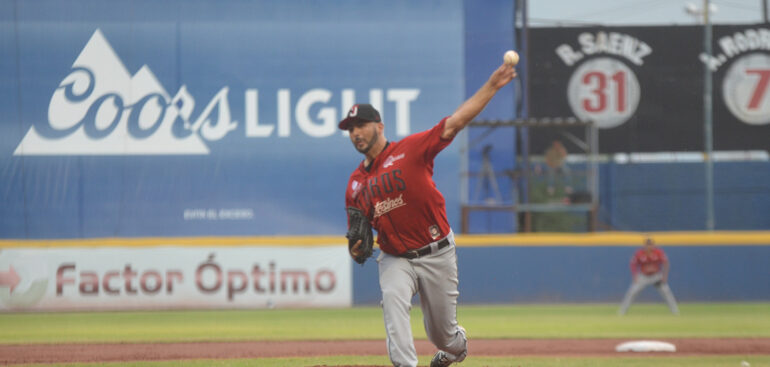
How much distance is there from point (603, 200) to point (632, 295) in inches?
204

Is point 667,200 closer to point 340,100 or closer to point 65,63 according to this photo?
point 340,100

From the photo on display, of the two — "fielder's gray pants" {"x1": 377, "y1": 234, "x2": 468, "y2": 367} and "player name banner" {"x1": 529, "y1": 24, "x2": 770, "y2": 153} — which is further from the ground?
"player name banner" {"x1": 529, "y1": 24, "x2": 770, "y2": 153}

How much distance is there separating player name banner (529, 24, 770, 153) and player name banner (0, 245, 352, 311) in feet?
19.6

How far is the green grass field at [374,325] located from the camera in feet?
31.0

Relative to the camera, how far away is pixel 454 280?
5840 millimetres

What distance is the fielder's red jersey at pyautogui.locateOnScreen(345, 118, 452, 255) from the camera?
221 inches

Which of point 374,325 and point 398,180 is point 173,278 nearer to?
point 374,325

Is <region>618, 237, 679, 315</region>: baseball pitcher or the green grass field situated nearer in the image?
the green grass field

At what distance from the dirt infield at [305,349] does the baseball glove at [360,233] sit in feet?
13.7

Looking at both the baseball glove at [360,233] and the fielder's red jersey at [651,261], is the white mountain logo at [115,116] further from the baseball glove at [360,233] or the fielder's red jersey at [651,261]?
the baseball glove at [360,233]

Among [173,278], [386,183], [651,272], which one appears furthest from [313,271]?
[386,183]

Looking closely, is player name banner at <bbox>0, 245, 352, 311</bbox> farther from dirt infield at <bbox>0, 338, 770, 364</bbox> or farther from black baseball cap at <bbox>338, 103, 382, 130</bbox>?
black baseball cap at <bbox>338, 103, 382, 130</bbox>

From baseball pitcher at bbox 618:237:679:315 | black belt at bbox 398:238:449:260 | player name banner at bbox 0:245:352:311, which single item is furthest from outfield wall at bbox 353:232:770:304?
black belt at bbox 398:238:449:260

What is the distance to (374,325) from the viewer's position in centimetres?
1410
